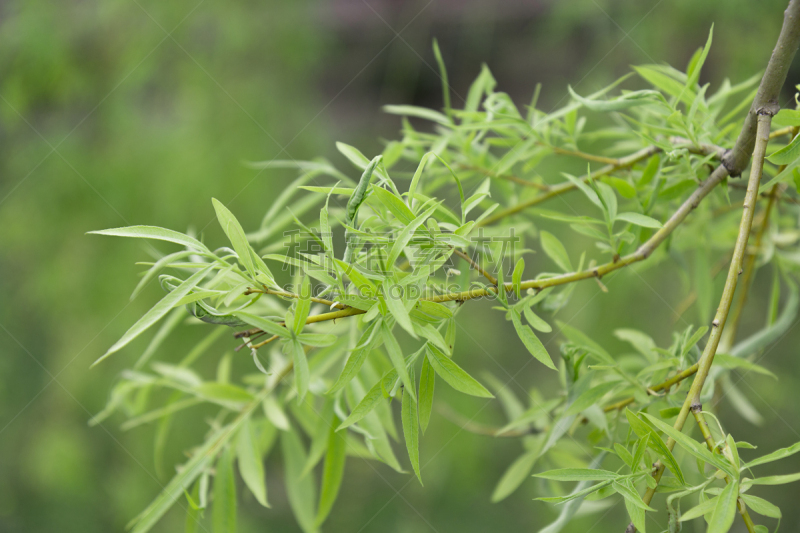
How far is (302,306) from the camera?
200mm

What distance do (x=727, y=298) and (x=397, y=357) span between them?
5.3 inches

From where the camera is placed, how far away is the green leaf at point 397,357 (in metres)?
0.19

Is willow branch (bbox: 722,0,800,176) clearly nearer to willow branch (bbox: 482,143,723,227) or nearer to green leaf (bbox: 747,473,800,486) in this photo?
willow branch (bbox: 482,143,723,227)

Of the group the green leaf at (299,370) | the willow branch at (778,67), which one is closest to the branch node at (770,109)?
the willow branch at (778,67)

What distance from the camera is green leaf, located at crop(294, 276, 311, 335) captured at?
197 millimetres

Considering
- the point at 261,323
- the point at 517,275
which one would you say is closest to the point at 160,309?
the point at 261,323

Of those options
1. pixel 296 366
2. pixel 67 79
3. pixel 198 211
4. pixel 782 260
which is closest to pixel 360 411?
pixel 296 366

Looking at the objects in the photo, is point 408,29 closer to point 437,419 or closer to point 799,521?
point 437,419

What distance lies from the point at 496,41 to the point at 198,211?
2.37 feet

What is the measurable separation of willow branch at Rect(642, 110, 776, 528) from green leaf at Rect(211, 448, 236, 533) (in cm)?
24

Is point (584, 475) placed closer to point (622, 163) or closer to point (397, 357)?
point (397, 357)

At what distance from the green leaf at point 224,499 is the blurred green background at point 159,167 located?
42cm

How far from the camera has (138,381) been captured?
38cm

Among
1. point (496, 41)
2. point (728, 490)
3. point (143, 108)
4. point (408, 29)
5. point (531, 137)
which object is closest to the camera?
point (728, 490)
